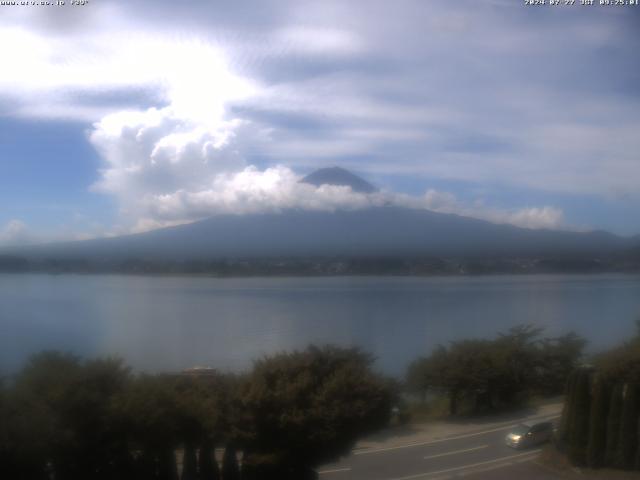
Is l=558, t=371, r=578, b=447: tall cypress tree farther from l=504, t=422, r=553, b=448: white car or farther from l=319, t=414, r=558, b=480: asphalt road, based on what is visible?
l=319, t=414, r=558, b=480: asphalt road

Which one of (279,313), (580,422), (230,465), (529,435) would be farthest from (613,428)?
(279,313)

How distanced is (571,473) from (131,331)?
37.4 feet

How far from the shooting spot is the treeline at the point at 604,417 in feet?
43.2

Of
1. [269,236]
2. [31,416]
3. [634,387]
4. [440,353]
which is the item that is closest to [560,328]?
[440,353]

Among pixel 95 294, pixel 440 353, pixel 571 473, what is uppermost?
pixel 95 294

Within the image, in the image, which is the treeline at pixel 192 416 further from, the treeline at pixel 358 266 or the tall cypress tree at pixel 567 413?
the treeline at pixel 358 266

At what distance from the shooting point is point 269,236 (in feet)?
98.2

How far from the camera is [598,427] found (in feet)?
44.1

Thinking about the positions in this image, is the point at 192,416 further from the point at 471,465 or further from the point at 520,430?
the point at 520,430

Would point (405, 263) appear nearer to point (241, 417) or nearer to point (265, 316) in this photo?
point (265, 316)

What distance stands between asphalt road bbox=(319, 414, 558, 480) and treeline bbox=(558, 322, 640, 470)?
837mm

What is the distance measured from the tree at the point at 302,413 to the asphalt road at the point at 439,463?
56cm

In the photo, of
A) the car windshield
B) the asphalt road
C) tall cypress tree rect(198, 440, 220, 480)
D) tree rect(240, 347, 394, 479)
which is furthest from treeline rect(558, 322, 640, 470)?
tall cypress tree rect(198, 440, 220, 480)

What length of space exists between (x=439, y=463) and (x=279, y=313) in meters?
10.1
